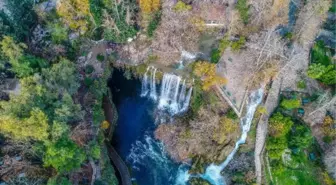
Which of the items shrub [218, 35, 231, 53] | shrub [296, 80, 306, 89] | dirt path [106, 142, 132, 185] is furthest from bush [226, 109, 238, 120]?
dirt path [106, 142, 132, 185]

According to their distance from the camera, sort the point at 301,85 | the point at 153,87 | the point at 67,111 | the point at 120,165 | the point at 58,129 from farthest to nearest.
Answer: the point at 153,87, the point at 301,85, the point at 120,165, the point at 67,111, the point at 58,129

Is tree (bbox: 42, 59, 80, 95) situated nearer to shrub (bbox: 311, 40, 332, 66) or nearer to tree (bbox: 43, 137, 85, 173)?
tree (bbox: 43, 137, 85, 173)

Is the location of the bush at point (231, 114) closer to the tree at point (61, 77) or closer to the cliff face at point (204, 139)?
the cliff face at point (204, 139)

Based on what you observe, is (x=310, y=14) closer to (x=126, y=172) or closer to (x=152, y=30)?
(x=152, y=30)

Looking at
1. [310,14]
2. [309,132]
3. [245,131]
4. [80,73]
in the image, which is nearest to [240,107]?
[245,131]

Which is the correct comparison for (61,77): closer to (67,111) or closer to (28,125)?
(67,111)

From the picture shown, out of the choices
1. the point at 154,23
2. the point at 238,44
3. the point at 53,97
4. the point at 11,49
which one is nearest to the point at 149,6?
the point at 154,23
